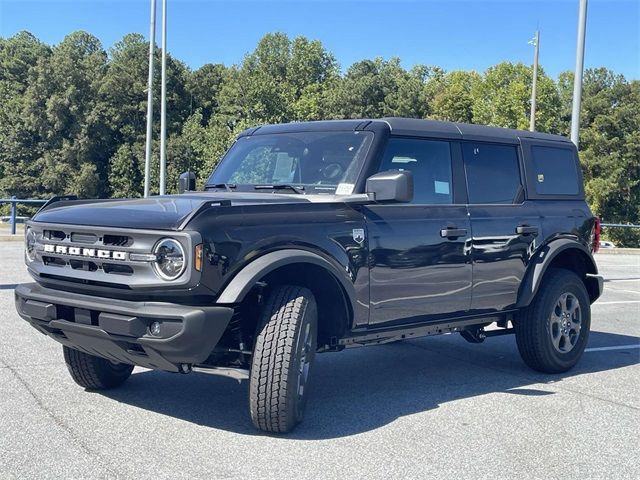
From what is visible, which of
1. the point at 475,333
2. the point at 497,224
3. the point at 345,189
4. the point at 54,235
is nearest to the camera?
the point at 54,235

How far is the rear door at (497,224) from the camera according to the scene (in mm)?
5742

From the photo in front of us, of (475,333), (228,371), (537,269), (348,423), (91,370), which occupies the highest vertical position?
(537,269)

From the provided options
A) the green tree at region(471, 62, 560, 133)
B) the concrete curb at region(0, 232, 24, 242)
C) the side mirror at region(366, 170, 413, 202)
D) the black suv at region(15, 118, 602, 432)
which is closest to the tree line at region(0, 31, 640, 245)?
the green tree at region(471, 62, 560, 133)

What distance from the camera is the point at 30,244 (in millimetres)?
4852

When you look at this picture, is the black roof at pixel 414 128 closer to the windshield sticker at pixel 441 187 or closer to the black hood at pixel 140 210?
the windshield sticker at pixel 441 187

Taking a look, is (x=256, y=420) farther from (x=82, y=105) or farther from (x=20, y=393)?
(x=82, y=105)

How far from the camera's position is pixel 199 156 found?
45375 millimetres

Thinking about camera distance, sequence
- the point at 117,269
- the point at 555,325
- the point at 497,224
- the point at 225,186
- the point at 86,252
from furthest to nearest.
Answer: the point at 555,325 → the point at 497,224 → the point at 225,186 → the point at 86,252 → the point at 117,269

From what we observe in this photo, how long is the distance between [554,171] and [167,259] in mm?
4148

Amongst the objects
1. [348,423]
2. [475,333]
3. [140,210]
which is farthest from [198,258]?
[475,333]

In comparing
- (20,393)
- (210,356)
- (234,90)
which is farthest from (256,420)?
(234,90)

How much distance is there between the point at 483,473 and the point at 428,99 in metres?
52.7

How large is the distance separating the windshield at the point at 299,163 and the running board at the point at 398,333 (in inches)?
40.2

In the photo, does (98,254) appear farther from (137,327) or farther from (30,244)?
(30,244)
